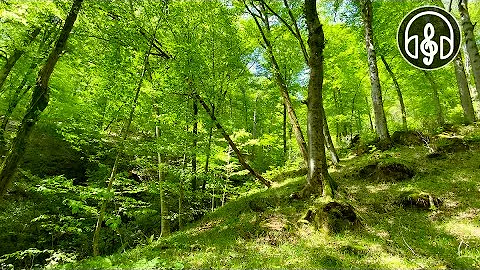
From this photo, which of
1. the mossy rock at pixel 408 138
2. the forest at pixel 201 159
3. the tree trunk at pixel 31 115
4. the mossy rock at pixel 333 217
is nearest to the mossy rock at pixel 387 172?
the forest at pixel 201 159

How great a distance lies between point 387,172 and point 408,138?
348cm

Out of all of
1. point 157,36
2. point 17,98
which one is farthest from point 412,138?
point 17,98

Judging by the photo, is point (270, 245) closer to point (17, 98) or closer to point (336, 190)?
point (336, 190)

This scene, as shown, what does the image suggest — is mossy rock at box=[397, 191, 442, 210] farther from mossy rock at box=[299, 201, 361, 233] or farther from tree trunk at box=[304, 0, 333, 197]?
tree trunk at box=[304, 0, 333, 197]

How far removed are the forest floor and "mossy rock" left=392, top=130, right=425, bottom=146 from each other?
1.54 m

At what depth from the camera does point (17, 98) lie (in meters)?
12.9

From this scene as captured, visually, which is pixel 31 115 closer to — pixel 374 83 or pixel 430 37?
pixel 374 83

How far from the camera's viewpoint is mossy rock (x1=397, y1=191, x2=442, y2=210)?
7.32 metres

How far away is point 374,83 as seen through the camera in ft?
38.6

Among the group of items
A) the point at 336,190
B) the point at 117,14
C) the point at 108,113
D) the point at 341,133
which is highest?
the point at 341,133

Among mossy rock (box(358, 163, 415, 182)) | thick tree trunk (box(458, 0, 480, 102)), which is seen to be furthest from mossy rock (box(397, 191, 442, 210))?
thick tree trunk (box(458, 0, 480, 102))

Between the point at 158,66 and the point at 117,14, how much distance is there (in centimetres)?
198

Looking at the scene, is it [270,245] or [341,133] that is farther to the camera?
[341,133]

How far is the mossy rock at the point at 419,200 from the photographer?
24.0 ft
